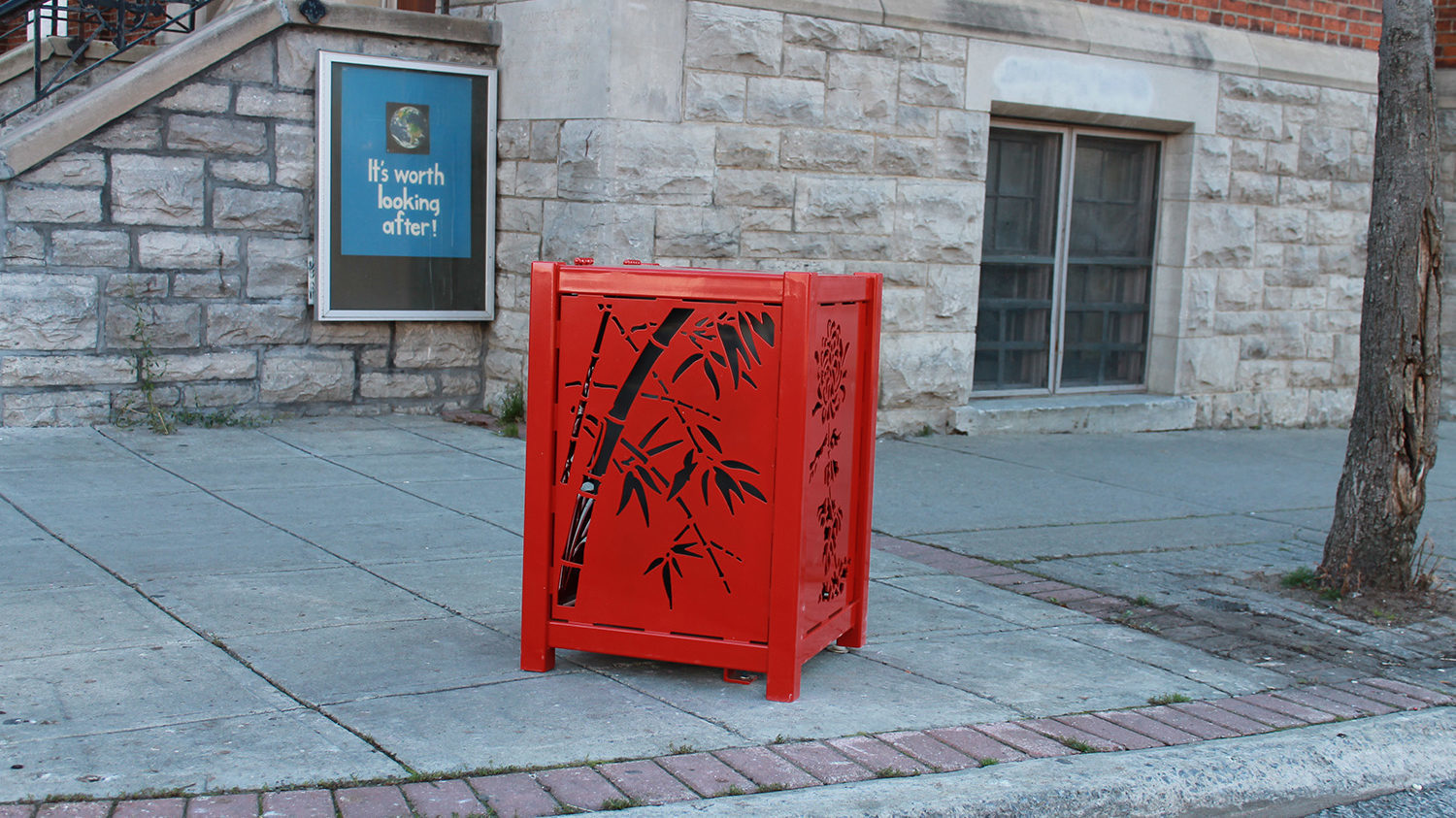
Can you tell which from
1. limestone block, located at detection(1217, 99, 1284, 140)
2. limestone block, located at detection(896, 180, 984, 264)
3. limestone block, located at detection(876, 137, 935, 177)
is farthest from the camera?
limestone block, located at detection(1217, 99, 1284, 140)

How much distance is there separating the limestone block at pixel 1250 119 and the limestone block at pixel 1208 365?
61.4 inches

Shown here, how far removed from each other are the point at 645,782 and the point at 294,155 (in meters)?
5.98

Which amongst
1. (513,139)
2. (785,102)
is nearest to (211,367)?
(513,139)

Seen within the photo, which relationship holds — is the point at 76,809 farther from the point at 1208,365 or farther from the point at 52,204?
the point at 1208,365

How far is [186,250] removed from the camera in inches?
316

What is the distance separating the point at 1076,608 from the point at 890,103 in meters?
4.53

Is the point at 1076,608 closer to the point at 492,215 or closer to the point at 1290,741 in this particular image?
the point at 1290,741

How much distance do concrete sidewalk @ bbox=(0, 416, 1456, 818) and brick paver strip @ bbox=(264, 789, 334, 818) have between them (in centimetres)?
7

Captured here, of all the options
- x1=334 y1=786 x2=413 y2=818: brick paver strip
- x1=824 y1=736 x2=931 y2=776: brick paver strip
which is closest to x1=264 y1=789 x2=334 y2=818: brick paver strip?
x1=334 y1=786 x2=413 y2=818: brick paver strip

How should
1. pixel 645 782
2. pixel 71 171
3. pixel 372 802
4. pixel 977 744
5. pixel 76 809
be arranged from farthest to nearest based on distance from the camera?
pixel 71 171 < pixel 977 744 < pixel 645 782 < pixel 372 802 < pixel 76 809

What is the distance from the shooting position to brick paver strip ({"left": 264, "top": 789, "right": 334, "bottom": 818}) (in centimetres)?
310

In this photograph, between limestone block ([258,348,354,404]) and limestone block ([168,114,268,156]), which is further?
limestone block ([258,348,354,404])

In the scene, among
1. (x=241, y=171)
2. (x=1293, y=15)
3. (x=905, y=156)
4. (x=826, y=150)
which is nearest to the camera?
(x=241, y=171)

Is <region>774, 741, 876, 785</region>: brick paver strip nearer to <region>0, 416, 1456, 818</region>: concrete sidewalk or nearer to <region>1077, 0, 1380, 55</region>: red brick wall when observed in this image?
<region>0, 416, 1456, 818</region>: concrete sidewalk
